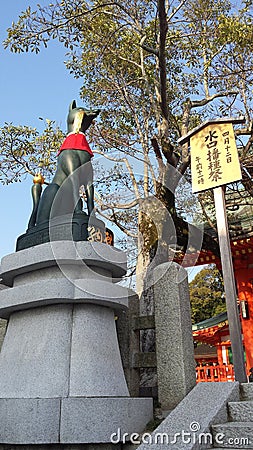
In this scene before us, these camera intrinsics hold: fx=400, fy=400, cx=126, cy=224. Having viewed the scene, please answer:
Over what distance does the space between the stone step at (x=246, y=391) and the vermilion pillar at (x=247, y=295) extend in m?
7.43

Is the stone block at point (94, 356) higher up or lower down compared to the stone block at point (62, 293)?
lower down

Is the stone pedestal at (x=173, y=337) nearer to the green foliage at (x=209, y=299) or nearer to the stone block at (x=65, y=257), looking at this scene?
the stone block at (x=65, y=257)

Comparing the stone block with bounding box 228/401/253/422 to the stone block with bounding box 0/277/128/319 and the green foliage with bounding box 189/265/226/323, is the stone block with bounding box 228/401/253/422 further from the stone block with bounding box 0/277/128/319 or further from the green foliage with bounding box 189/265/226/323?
the green foliage with bounding box 189/265/226/323

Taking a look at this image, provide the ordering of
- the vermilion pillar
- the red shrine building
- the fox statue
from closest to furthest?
the fox statue, the red shrine building, the vermilion pillar

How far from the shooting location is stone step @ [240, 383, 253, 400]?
11.8ft

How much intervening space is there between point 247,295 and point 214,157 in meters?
7.29

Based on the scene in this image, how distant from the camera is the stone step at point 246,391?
3.61 metres

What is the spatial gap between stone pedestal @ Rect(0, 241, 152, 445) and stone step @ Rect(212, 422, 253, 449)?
0.94 m

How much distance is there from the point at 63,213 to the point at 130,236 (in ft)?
10.8

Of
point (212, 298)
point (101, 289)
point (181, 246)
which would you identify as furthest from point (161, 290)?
point (212, 298)

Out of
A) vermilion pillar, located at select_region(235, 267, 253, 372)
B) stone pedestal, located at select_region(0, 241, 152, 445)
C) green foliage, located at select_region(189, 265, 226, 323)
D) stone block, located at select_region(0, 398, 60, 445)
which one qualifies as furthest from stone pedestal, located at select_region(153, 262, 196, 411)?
green foliage, located at select_region(189, 265, 226, 323)

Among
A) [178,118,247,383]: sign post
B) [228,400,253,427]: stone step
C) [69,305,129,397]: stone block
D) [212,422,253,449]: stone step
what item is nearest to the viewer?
[212,422,253,449]: stone step

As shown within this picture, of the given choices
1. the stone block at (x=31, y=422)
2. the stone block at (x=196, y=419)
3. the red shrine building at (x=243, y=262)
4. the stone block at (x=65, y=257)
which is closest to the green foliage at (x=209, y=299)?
the red shrine building at (x=243, y=262)

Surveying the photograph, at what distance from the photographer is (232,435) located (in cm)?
288
